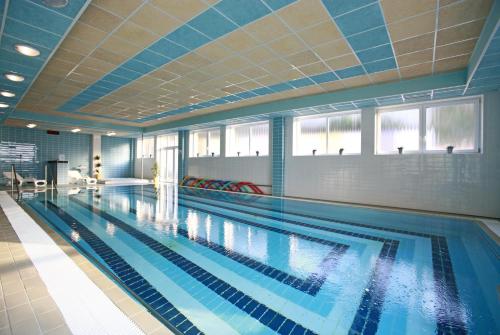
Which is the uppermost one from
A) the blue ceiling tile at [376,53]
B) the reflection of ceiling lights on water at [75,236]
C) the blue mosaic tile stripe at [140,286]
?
the blue ceiling tile at [376,53]

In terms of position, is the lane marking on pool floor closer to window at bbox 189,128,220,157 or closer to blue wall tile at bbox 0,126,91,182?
window at bbox 189,128,220,157

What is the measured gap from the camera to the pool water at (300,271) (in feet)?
5.75

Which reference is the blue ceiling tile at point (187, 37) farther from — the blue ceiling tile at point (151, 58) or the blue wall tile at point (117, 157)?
the blue wall tile at point (117, 157)

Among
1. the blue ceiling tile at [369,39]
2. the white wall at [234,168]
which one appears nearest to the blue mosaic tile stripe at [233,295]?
the blue ceiling tile at [369,39]

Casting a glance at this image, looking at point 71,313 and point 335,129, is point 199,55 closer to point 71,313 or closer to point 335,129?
point 71,313

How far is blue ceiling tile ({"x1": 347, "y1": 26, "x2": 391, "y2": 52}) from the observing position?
141 inches

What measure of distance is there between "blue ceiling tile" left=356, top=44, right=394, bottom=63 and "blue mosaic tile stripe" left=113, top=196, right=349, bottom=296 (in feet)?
11.0

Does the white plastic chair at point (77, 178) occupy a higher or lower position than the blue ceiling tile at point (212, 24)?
lower

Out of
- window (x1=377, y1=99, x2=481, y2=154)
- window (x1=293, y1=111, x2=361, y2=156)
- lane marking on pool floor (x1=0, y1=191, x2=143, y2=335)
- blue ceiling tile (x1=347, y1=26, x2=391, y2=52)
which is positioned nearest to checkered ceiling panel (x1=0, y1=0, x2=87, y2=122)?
lane marking on pool floor (x1=0, y1=191, x2=143, y2=335)

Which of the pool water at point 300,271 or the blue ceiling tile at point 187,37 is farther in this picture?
the blue ceiling tile at point 187,37

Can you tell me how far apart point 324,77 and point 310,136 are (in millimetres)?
3050

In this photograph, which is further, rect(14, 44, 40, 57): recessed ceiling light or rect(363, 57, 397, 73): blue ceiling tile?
rect(363, 57, 397, 73): blue ceiling tile

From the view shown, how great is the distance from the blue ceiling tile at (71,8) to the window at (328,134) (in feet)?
22.0

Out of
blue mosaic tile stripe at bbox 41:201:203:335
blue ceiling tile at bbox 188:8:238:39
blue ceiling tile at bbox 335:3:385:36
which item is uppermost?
blue ceiling tile at bbox 188:8:238:39
